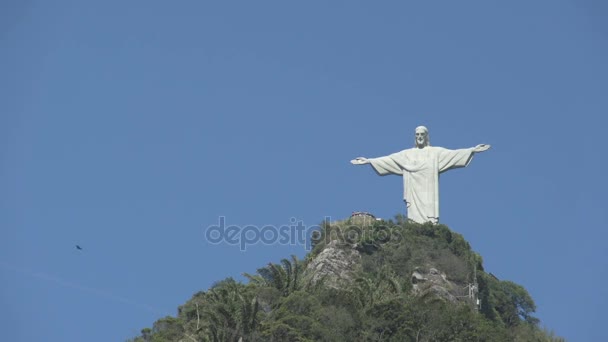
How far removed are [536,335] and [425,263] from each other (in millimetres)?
5295

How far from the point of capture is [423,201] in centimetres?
7788

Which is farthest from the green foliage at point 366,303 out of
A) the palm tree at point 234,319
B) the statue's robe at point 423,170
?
the statue's robe at point 423,170

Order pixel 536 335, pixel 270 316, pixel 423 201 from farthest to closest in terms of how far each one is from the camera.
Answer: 1. pixel 423 201
2. pixel 536 335
3. pixel 270 316

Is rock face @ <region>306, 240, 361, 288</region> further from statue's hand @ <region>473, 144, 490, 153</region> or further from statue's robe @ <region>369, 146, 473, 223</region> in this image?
statue's hand @ <region>473, 144, 490, 153</region>

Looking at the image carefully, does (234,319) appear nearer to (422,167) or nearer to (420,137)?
(422,167)

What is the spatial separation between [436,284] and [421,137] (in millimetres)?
9141

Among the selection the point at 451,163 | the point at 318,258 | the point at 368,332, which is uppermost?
the point at 451,163

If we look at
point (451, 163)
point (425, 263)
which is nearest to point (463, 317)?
point (425, 263)

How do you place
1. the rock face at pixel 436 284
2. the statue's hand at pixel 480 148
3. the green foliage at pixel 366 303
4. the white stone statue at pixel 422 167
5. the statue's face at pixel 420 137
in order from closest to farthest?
the green foliage at pixel 366 303 → the rock face at pixel 436 284 → the statue's hand at pixel 480 148 → the white stone statue at pixel 422 167 → the statue's face at pixel 420 137

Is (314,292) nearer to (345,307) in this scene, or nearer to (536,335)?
(345,307)

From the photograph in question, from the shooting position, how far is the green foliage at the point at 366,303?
213 feet

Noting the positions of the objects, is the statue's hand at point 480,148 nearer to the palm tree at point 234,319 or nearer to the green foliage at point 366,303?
the green foliage at point 366,303

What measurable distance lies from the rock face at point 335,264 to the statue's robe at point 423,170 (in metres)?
4.18

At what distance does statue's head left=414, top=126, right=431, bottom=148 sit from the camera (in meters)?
79.4
